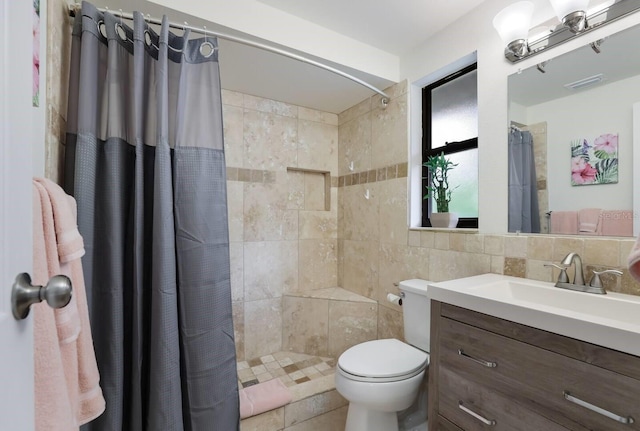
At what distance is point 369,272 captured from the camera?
2.22 m

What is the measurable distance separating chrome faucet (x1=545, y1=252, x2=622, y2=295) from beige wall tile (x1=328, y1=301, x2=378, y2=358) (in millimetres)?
1196

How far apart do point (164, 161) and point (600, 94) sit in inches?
70.9

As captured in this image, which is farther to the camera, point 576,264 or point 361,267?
point 361,267

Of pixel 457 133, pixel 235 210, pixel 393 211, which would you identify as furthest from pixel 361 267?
pixel 457 133

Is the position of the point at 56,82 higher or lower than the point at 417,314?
higher

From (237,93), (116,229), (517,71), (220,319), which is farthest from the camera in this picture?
(237,93)

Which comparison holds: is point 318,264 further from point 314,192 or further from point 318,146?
point 318,146

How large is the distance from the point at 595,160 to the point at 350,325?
1.71 m

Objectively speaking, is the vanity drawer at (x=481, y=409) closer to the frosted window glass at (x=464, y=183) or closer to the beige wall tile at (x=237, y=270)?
the frosted window glass at (x=464, y=183)

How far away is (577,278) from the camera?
1.12 metres

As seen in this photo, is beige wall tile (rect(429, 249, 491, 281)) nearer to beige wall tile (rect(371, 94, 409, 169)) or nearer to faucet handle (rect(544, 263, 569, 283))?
faucet handle (rect(544, 263, 569, 283))

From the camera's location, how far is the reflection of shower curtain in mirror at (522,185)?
1341 millimetres

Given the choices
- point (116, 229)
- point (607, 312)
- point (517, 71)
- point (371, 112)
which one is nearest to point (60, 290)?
point (116, 229)

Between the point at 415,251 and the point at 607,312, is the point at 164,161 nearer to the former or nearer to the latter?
the point at 415,251
